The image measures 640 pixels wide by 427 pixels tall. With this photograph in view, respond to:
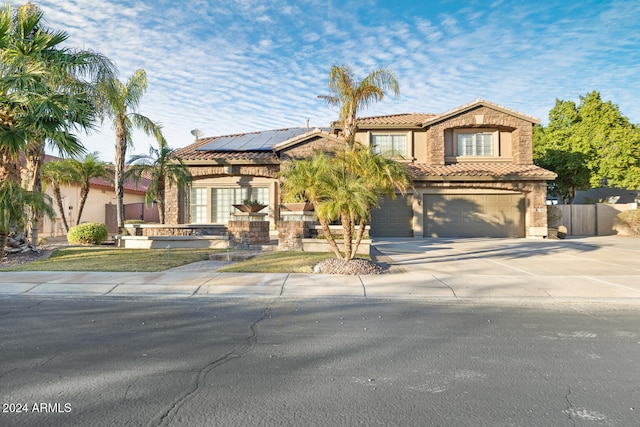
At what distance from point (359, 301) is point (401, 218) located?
15.2 metres

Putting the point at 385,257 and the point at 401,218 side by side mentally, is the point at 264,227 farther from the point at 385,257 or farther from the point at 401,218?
the point at 401,218

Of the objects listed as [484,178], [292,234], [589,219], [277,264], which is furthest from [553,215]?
[277,264]

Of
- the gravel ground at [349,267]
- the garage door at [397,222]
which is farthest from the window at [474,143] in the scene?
the gravel ground at [349,267]

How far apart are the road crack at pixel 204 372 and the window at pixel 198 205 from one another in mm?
16071

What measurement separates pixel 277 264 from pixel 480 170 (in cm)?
1544

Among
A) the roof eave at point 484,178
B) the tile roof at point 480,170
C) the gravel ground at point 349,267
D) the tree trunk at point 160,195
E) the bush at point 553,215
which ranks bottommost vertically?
the gravel ground at point 349,267

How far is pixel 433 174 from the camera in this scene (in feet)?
68.4

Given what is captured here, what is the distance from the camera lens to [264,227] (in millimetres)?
15789

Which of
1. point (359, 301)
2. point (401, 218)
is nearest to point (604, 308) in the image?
point (359, 301)

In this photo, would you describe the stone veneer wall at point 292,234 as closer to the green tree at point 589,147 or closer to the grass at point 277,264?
the grass at point 277,264

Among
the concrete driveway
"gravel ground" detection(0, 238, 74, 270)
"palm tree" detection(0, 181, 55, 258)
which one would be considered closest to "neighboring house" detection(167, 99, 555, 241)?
the concrete driveway

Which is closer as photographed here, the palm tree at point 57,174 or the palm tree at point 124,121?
the palm tree at point 124,121

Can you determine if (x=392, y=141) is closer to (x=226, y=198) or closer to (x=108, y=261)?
(x=226, y=198)

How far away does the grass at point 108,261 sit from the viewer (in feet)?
33.2
